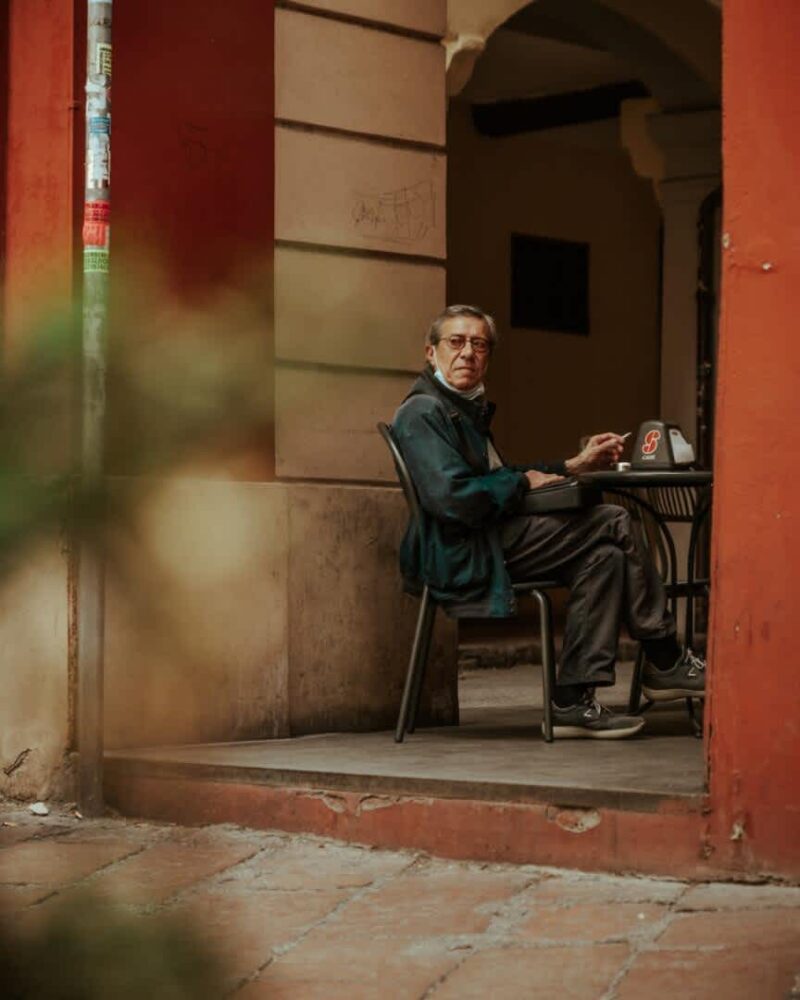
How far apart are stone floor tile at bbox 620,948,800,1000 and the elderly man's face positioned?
2.24 m

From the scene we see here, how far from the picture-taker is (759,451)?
3.26 metres

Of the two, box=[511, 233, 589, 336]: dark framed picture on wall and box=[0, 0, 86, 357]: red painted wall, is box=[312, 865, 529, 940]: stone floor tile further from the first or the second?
box=[511, 233, 589, 336]: dark framed picture on wall

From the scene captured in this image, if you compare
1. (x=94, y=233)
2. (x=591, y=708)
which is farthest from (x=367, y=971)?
(x=591, y=708)

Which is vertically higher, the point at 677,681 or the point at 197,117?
the point at 197,117

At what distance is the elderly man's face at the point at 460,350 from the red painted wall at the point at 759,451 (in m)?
1.46

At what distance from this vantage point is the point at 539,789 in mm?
3639

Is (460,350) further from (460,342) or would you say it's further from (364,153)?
(364,153)

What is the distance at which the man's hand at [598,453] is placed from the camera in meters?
4.50

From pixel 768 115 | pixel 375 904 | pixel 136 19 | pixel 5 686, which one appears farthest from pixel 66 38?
pixel 375 904

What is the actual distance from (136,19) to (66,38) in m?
0.25

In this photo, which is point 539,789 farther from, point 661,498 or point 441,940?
point 661,498

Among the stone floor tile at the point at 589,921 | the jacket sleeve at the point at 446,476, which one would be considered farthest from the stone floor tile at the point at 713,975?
the jacket sleeve at the point at 446,476

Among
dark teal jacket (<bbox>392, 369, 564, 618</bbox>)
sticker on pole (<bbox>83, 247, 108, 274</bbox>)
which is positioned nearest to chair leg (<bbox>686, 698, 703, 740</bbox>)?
dark teal jacket (<bbox>392, 369, 564, 618</bbox>)

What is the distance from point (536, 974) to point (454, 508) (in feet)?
6.31
